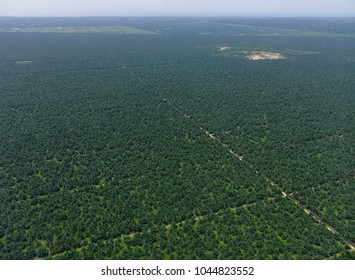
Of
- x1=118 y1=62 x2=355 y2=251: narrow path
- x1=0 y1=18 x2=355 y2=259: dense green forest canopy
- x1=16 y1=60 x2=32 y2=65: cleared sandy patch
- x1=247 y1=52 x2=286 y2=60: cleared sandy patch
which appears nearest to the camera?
x1=0 y1=18 x2=355 y2=259: dense green forest canopy

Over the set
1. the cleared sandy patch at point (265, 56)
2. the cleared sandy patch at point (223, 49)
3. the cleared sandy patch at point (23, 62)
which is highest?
the cleared sandy patch at point (223, 49)

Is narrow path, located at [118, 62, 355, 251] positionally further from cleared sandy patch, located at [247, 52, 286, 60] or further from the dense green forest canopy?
Result: cleared sandy patch, located at [247, 52, 286, 60]

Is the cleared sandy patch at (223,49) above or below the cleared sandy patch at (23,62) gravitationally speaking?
above

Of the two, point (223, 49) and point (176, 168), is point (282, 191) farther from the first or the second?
point (223, 49)

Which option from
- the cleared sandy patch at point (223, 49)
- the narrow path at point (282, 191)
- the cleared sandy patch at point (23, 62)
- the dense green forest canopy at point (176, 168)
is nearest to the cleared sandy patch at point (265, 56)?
the cleared sandy patch at point (223, 49)

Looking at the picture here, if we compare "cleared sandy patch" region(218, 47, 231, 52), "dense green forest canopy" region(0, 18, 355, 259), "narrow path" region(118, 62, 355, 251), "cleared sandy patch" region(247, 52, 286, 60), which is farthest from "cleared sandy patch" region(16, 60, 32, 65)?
"cleared sandy patch" region(247, 52, 286, 60)

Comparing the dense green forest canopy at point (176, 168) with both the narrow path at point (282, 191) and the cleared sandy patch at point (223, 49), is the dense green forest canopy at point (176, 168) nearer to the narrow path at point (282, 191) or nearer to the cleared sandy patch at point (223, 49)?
the narrow path at point (282, 191)

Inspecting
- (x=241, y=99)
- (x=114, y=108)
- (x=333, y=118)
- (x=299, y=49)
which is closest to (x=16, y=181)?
(x=114, y=108)

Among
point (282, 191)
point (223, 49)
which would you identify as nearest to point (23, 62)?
point (223, 49)
